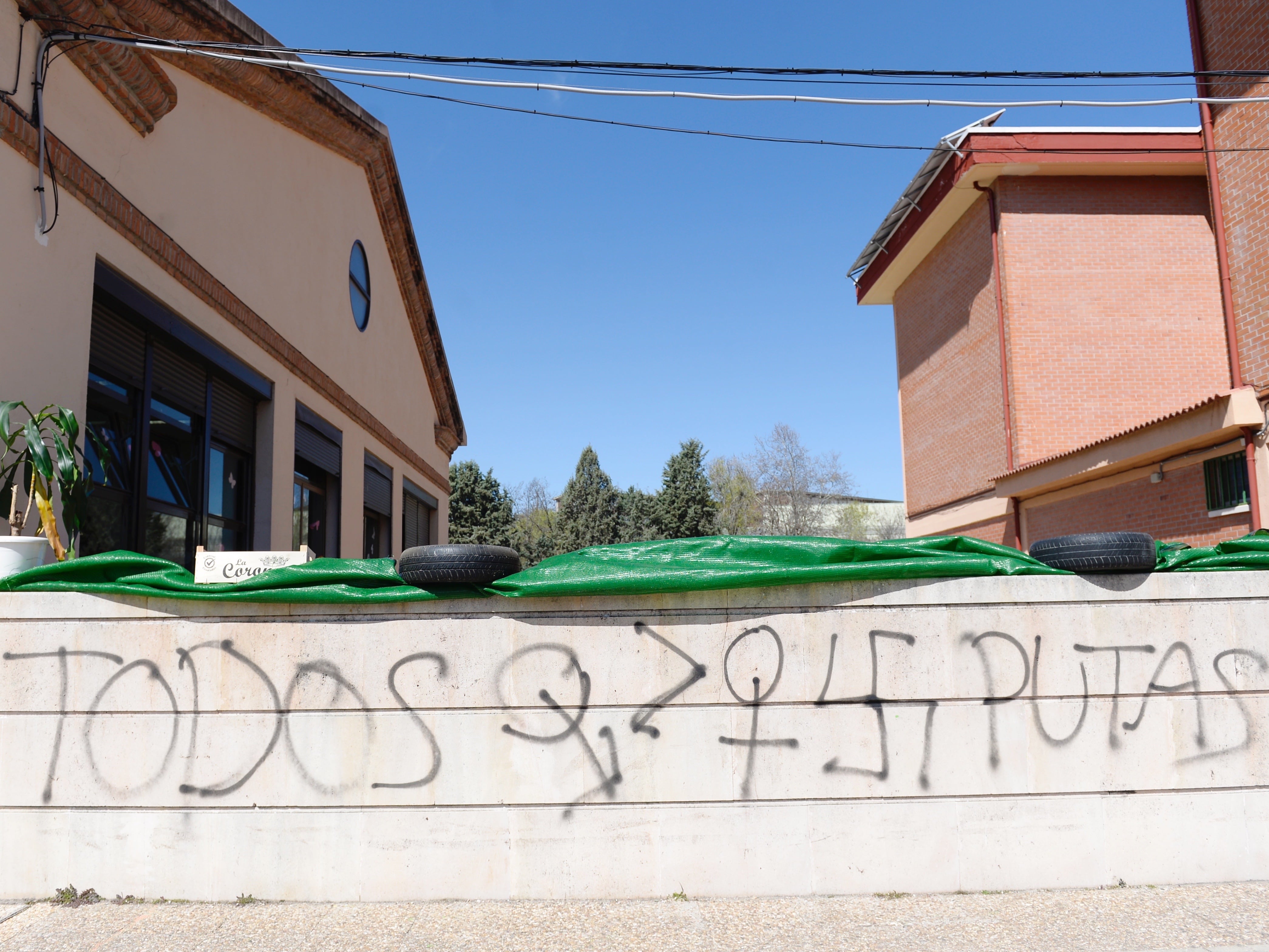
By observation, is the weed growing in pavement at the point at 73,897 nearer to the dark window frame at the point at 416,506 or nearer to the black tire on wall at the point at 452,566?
the black tire on wall at the point at 452,566

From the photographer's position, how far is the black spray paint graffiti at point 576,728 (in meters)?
4.30

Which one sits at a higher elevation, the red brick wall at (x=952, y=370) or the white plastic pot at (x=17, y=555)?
the red brick wall at (x=952, y=370)

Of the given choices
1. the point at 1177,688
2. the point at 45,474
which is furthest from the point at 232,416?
the point at 1177,688

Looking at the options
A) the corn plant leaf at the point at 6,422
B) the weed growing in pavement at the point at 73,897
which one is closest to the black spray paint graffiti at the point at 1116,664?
the weed growing in pavement at the point at 73,897

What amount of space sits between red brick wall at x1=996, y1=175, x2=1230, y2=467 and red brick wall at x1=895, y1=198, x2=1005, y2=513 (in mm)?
689

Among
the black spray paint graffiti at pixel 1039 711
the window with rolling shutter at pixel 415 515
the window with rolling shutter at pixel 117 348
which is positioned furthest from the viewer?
the window with rolling shutter at pixel 415 515

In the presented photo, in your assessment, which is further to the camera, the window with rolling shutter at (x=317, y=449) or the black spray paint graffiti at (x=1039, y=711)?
the window with rolling shutter at (x=317, y=449)

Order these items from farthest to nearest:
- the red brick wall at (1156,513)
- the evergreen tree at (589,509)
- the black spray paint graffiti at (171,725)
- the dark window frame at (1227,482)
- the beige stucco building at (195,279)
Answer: the evergreen tree at (589,509) → the red brick wall at (1156,513) → the dark window frame at (1227,482) → the beige stucco building at (195,279) → the black spray paint graffiti at (171,725)

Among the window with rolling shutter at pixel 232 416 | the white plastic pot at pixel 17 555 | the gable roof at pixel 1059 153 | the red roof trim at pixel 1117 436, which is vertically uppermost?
the gable roof at pixel 1059 153

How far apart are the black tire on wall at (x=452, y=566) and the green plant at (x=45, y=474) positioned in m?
1.98

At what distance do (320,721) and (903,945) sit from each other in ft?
9.70

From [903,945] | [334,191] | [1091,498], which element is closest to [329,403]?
[334,191]

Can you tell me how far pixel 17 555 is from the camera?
4492mm

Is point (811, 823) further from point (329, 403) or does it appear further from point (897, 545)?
point (329, 403)
